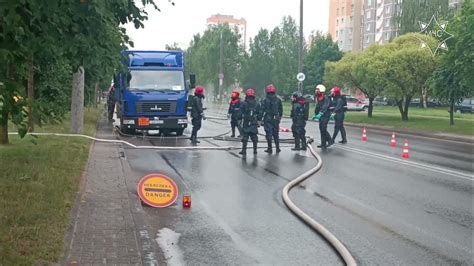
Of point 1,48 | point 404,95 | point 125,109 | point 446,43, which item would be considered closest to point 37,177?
point 1,48

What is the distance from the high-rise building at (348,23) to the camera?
117 meters

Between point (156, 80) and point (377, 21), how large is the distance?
305 ft

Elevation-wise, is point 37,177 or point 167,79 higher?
point 167,79

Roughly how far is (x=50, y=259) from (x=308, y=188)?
621 cm

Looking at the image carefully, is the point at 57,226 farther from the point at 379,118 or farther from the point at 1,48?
the point at 379,118

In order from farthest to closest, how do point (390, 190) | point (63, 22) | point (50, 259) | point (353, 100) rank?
point (353, 100) → point (390, 190) → point (63, 22) → point (50, 259)

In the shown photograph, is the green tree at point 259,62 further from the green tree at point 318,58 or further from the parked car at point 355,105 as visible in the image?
the parked car at point 355,105

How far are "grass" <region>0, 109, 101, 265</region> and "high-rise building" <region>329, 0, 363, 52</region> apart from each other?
107533 millimetres

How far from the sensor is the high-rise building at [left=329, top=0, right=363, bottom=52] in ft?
→ 382

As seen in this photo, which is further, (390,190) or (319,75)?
(319,75)

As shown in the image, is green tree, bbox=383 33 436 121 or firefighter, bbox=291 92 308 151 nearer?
firefighter, bbox=291 92 308 151

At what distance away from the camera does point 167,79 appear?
21.9 meters

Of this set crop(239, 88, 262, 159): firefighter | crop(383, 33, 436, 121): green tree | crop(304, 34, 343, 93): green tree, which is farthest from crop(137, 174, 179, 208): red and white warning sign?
crop(304, 34, 343, 93): green tree

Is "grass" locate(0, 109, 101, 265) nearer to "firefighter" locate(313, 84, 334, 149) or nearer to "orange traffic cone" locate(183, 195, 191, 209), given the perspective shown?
"orange traffic cone" locate(183, 195, 191, 209)
